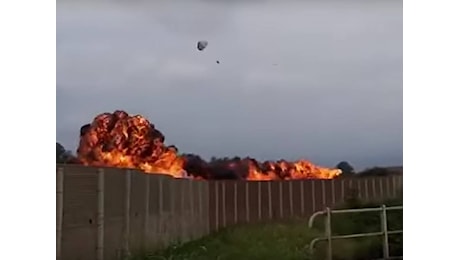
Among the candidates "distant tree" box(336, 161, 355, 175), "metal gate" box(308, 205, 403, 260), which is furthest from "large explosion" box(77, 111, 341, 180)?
"metal gate" box(308, 205, 403, 260)

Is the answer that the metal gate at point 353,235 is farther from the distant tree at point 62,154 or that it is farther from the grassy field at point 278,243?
the distant tree at point 62,154

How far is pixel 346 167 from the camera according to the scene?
2.23 m

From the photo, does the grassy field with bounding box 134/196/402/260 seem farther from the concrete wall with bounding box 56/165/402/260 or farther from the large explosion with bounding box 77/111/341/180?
the large explosion with bounding box 77/111/341/180

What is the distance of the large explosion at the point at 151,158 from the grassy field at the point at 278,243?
16cm

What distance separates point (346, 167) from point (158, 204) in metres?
0.59

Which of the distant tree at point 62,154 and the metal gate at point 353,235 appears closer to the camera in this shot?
the distant tree at point 62,154

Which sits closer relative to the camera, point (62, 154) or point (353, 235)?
point (62, 154)

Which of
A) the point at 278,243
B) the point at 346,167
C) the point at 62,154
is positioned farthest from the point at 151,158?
the point at 346,167

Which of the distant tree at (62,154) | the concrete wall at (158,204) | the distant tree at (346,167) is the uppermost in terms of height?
the distant tree at (62,154)

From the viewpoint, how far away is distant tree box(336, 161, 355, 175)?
7.32ft

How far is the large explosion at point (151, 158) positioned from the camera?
2.15 m

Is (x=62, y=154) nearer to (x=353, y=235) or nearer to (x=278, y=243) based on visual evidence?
(x=278, y=243)

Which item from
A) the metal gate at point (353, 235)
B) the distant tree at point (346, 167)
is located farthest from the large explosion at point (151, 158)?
the metal gate at point (353, 235)
